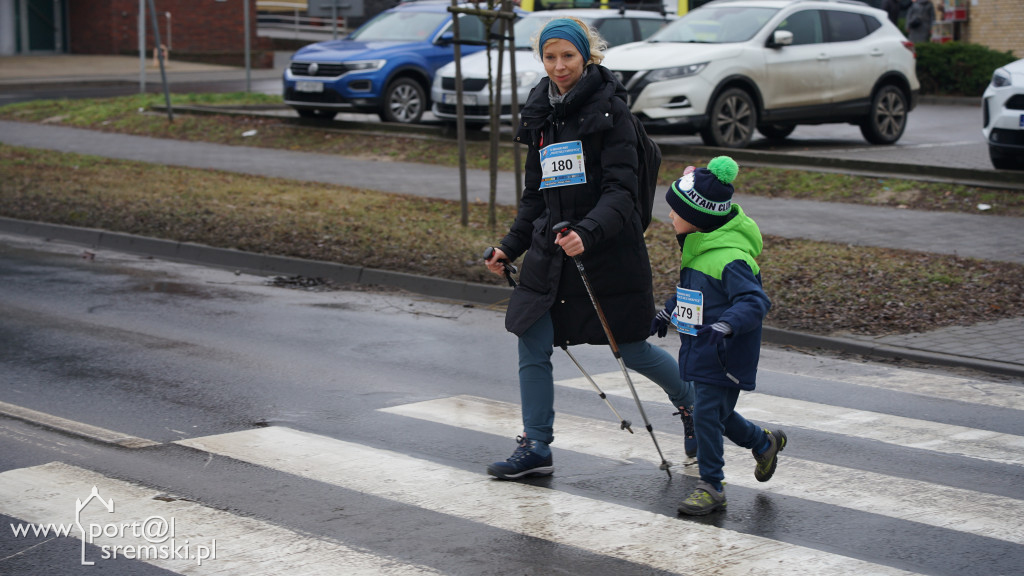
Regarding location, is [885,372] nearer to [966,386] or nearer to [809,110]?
[966,386]

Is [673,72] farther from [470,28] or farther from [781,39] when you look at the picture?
[470,28]

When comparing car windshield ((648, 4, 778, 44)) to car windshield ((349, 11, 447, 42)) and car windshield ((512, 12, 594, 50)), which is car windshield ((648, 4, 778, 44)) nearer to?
car windshield ((512, 12, 594, 50))

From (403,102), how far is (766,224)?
9.21 m

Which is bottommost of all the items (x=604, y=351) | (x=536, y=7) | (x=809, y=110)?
(x=604, y=351)

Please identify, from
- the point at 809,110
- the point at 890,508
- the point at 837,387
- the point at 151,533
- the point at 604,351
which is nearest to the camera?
the point at 151,533

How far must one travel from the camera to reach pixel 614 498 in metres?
5.35

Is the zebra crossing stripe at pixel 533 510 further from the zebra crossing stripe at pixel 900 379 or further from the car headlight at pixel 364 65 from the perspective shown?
the car headlight at pixel 364 65

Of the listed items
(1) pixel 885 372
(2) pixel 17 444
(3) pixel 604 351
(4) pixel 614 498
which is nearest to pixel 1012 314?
(1) pixel 885 372

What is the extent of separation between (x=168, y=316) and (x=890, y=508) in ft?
18.8

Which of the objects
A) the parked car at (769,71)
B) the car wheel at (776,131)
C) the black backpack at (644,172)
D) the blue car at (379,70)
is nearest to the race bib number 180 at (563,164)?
the black backpack at (644,172)

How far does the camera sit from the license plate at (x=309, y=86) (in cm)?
2002

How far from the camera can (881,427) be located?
259 inches

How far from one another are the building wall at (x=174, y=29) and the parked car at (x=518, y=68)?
24.4 m

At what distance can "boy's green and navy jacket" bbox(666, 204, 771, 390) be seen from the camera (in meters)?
4.95
